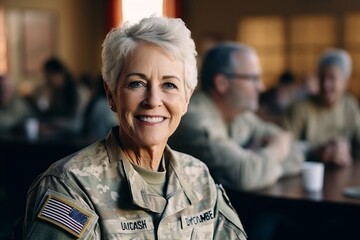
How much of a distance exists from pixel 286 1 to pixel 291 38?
0.62 m

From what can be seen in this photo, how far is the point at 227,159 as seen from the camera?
290 cm

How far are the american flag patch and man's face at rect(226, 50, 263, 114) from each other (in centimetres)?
187

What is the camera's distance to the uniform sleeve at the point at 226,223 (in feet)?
5.63

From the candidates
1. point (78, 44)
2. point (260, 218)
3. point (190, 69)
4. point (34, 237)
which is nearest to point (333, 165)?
point (260, 218)

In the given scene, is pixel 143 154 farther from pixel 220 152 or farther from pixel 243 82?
pixel 243 82

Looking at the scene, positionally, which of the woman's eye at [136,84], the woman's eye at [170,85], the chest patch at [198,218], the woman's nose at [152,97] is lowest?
the chest patch at [198,218]

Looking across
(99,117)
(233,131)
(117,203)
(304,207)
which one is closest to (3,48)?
(99,117)

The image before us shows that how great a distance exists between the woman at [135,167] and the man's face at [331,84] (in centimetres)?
278

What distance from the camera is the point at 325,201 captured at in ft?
8.63

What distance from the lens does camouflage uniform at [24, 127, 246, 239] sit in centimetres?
142

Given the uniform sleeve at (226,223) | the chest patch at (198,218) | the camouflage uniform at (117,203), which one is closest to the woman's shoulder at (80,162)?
the camouflage uniform at (117,203)

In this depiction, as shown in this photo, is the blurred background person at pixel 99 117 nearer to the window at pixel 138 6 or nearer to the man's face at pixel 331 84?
the man's face at pixel 331 84

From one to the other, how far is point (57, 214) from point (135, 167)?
270 millimetres

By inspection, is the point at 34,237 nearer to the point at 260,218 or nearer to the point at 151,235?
the point at 151,235
